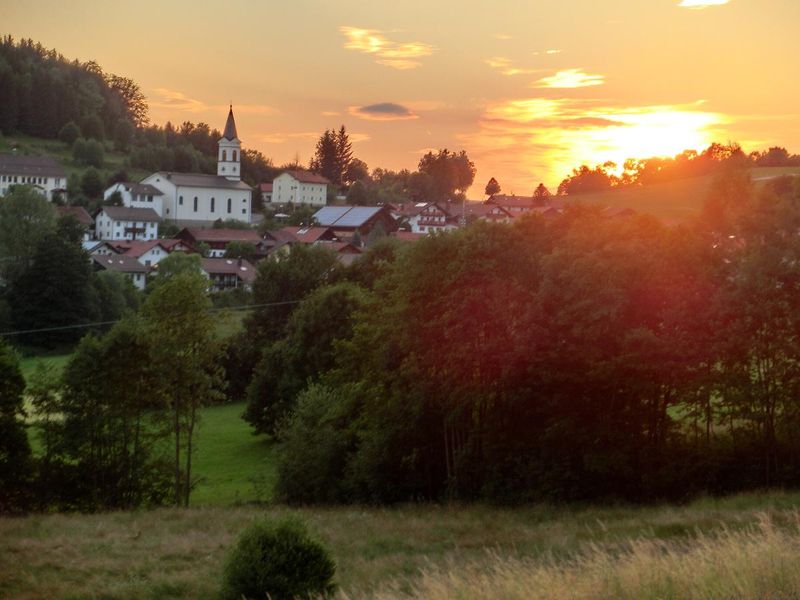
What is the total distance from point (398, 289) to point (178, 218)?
114411mm

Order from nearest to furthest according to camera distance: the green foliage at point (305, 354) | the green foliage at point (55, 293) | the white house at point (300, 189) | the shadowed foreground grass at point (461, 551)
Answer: the shadowed foreground grass at point (461, 551)
the green foliage at point (305, 354)
the green foliage at point (55, 293)
the white house at point (300, 189)

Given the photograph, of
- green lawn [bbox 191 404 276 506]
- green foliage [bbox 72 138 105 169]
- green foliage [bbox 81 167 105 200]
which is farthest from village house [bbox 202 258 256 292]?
green foliage [bbox 72 138 105 169]

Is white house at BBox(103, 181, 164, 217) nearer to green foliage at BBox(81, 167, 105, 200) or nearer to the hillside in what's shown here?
green foliage at BBox(81, 167, 105, 200)

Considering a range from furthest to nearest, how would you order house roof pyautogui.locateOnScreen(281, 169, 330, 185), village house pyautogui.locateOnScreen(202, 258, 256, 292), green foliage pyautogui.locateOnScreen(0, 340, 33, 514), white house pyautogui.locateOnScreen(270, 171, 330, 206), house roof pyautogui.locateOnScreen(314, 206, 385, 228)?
house roof pyautogui.locateOnScreen(281, 169, 330, 185) → white house pyautogui.locateOnScreen(270, 171, 330, 206) → house roof pyautogui.locateOnScreen(314, 206, 385, 228) → village house pyautogui.locateOnScreen(202, 258, 256, 292) → green foliage pyautogui.locateOnScreen(0, 340, 33, 514)

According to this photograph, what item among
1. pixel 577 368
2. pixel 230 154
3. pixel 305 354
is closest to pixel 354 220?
pixel 230 154

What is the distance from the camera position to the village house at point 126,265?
85.8 m

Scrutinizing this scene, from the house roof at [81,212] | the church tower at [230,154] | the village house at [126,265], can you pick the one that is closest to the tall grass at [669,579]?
the village house at [126,265]

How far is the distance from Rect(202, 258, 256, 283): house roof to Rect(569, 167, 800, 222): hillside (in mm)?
39232

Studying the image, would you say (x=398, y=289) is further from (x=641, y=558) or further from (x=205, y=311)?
(x=641, y=558)

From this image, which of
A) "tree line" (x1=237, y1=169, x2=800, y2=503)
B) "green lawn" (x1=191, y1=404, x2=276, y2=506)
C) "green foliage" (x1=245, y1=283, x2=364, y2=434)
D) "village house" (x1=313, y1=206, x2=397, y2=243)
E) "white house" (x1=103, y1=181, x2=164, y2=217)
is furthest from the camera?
"white house" (x1=103, y1=181, x2=164, y2=217)

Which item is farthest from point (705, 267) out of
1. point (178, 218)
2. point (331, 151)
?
point (331, 151)

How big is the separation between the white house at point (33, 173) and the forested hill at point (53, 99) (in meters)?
25.4

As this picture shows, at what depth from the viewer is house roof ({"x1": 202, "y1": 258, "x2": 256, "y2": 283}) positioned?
8350 centimetres

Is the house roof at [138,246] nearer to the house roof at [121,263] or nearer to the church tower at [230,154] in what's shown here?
the house roof at [121,263]
